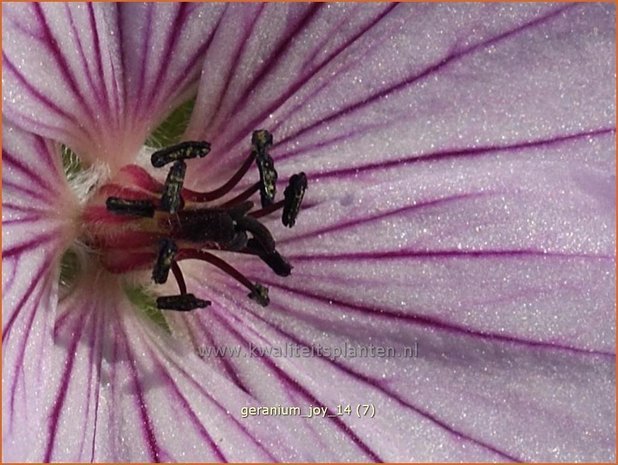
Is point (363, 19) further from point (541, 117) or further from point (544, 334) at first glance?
point (544, 334)

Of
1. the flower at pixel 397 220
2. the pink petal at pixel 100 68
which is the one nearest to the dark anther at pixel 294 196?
the flower at pixel 397 220

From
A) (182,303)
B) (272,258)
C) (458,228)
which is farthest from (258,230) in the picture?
(458,228)

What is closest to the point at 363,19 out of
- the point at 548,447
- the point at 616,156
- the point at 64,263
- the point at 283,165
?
the point at 283,165

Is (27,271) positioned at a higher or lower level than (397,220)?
lower

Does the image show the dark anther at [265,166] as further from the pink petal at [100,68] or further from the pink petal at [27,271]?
the pink petal at [27,271]

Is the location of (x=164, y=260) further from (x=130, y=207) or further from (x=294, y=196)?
(x=294, y=196)

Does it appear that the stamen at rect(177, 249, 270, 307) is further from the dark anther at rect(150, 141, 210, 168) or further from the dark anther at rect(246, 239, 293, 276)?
the dark anther at rect(150, 141, 210, 168)

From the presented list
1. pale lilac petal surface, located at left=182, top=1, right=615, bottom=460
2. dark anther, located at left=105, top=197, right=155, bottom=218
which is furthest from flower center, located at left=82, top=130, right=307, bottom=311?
pale lilac petal surface, located at left=182, top=1, right=615, bottom=460
